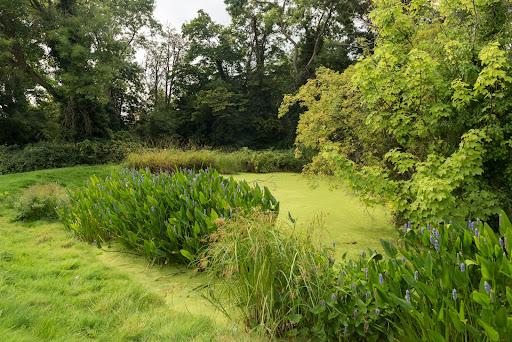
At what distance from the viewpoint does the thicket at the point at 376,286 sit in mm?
1661

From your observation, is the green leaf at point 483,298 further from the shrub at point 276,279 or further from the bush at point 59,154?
the bush at point 59,154

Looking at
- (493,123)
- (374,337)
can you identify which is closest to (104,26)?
(493,123)

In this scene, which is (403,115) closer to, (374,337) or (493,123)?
(493,123)

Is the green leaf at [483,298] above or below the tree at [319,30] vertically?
below

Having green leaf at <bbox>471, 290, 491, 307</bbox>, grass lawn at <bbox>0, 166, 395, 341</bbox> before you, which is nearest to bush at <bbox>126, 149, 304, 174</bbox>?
grass lawn at <bbox>0, 166, 395, 341</bbox>

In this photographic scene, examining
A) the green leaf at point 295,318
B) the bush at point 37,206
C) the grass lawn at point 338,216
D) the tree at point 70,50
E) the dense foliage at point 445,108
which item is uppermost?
the tree at point 70,50

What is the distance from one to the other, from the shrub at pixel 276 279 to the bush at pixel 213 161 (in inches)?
196

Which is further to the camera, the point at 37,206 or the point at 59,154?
the point at 59,154

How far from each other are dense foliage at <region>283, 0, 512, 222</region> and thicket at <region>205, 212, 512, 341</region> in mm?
1167

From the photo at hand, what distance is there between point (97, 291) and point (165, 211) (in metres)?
1.01

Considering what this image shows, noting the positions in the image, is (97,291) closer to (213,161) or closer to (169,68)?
(213,161)

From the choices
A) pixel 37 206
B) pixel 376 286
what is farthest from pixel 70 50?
pixel 376 286

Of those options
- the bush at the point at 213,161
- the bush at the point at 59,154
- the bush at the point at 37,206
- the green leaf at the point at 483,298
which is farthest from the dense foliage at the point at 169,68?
the green leaf at the point at 483,298

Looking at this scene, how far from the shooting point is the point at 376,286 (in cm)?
191
